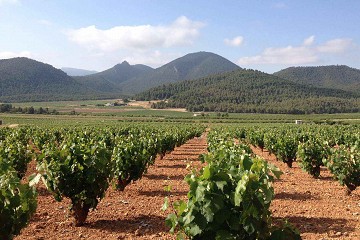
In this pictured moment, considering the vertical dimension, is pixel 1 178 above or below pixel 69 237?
above

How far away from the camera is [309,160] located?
15.3m

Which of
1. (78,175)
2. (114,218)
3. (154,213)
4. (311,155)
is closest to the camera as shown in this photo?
(78,175)

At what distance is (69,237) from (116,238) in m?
1.04

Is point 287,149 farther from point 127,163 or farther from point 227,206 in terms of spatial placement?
point 227,206

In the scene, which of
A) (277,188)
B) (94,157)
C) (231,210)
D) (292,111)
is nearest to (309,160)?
(277,188)

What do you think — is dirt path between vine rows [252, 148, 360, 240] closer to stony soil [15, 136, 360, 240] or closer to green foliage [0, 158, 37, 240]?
stony soil [15, 136, 360, 240]

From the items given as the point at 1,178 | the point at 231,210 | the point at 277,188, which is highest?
the point at 1,178

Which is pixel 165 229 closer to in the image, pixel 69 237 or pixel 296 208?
pixel 69 237

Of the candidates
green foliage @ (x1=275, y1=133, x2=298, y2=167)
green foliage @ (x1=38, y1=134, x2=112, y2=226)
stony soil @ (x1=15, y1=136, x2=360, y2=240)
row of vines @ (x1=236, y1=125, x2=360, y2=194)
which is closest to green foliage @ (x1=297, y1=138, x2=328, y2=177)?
row of vines @ (x1=236, y1=125, x2=360, y2=194)

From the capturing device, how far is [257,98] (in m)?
166

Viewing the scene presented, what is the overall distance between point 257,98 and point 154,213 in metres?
161

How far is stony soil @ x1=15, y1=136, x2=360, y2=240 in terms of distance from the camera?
7945 mm

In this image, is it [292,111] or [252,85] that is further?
[252,85]

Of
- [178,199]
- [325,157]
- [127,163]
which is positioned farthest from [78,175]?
[325,157]
